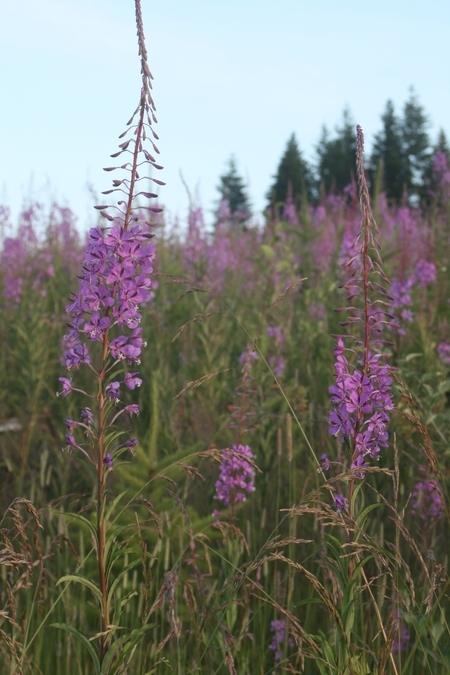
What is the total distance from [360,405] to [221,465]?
3.53 ft

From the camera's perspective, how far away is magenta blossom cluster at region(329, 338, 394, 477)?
181 centimetres

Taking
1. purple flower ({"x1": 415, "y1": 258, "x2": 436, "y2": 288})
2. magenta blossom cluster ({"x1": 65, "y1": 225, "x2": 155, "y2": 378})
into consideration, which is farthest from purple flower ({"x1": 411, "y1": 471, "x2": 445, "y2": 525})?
purple flower ({"x1": 415, "y1": 258, "x2": 436, "y2": 288})

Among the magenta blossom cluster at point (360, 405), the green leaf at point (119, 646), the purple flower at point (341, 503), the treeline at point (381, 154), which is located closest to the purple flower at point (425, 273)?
the magenta blossom cluster at point (360, 405)

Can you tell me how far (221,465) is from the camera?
9.07ft

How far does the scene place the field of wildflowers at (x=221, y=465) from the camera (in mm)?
1720

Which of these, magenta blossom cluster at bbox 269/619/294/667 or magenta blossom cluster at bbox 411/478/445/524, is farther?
magenta blossom cluster at bbox 411/478/445/524

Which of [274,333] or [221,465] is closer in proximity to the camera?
[221,465]

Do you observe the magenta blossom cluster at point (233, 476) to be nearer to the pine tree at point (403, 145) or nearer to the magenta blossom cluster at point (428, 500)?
the magenta blossom cluster at point (428, 500)

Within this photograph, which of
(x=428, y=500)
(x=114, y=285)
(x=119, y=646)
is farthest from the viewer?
(x=428, y=500)

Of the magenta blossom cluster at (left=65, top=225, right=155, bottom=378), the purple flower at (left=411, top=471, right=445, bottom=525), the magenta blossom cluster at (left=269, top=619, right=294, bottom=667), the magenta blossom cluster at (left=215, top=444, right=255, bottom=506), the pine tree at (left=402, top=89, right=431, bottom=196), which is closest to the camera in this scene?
the magenta blossom cluster at (left=65, top=225, right=155, bottom=378)

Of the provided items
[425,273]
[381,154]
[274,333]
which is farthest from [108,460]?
[381,154]

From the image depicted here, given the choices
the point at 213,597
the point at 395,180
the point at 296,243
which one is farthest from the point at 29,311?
the point at 395,180

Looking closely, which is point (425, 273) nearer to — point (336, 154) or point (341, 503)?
point (341, 503)

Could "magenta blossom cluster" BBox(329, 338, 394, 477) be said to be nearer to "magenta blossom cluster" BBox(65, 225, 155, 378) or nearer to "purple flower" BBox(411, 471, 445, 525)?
"magenta blossom cluster" BBox(65, 225, 155, 378)
